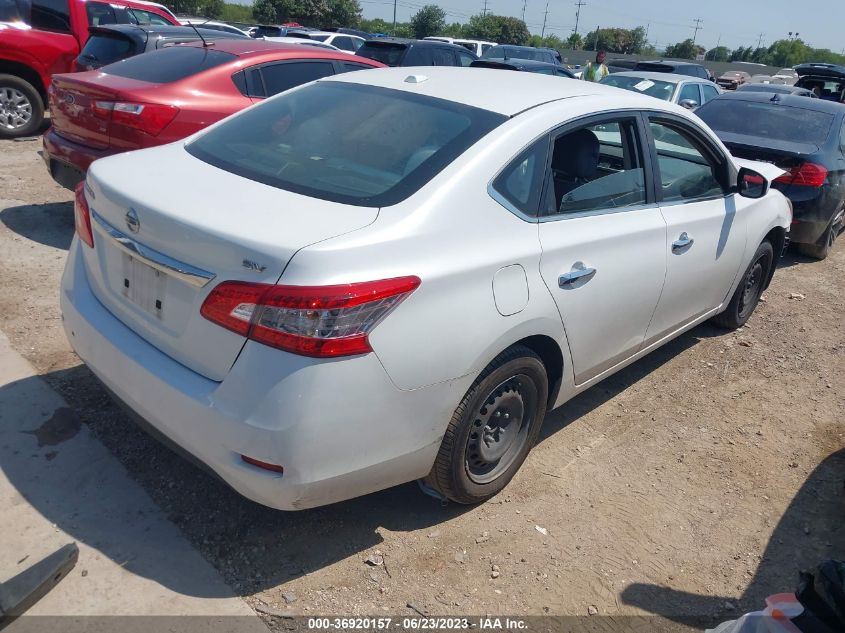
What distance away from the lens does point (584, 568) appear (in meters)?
3.02

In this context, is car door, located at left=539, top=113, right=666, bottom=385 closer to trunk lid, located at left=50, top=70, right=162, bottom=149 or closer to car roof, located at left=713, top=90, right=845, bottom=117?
trunk lid, located at left=50, top=70, right=162, bottom=149

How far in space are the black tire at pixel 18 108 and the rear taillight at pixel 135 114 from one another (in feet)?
14.2

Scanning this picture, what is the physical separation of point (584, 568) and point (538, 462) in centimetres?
76

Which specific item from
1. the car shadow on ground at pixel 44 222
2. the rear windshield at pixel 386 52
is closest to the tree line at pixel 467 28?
the rear windshield at pixel 386 52

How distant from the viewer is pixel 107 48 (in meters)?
8.23

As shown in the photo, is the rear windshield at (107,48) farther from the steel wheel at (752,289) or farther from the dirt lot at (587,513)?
the steel wheel at (752,289)

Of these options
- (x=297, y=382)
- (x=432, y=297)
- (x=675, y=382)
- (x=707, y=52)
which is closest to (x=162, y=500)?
(x=297, y=382)

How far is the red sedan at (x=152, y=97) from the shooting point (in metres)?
5.61

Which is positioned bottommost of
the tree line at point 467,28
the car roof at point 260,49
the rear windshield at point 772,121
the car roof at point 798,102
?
the tree line at point 467,28

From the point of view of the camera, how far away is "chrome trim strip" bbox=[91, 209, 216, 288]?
8.18ft

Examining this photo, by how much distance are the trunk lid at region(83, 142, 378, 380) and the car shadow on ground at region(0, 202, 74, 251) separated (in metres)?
3.13

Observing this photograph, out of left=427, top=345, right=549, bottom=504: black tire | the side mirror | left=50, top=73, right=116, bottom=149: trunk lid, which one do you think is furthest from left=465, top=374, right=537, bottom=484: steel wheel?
left=50, top=73, right=116, bottom=149: trunk lid

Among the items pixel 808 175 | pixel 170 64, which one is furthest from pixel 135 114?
pixel 808 175

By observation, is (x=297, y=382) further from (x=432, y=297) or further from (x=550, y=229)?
(x=550, y=229)
